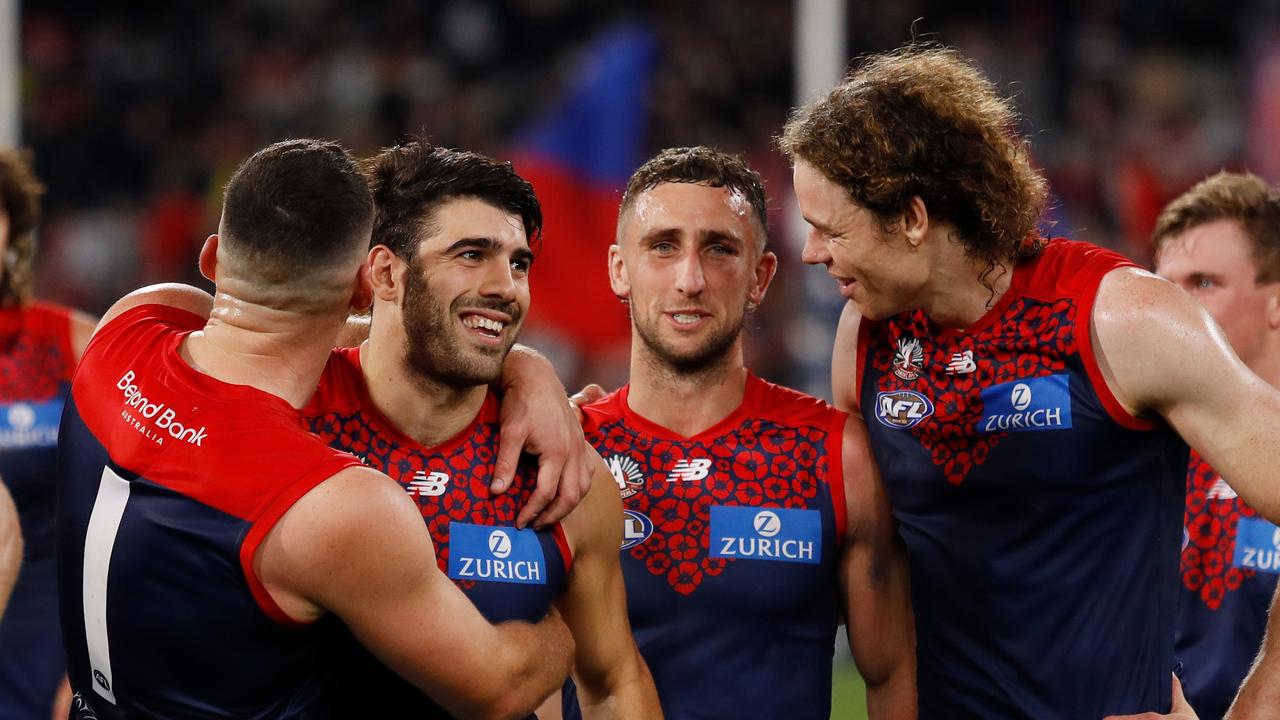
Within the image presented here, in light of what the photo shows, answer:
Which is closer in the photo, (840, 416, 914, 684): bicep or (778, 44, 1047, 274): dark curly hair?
(778, 44, 1047, 274): dark curly hair

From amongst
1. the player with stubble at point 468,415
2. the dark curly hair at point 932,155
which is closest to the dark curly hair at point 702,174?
the dark curly hair at point 932,155

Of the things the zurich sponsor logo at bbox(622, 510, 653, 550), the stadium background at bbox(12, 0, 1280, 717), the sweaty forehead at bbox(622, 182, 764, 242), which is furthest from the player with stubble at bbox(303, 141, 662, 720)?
the stadium background at bbox(12, 0, 1280, 717)

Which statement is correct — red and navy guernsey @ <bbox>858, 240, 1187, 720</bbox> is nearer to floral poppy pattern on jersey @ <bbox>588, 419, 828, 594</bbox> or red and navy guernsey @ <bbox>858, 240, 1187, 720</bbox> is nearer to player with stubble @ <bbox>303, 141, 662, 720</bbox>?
floral poppy pattern on jersey @ <bbox>588, 419, 828, 594</bbox>

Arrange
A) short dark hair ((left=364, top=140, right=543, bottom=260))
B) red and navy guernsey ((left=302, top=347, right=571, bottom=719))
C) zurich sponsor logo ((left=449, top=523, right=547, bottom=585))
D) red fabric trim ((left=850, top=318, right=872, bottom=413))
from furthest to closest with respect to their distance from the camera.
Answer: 1. red fabric trim ((left=850, top=318, right=872, bottom=413))
2. short dark hair ((left=364, top=140, right=543, bottom=260))
3. zurich sponsor logo ((left=449, top=523, right=547, bottom=585))
4. red and navy guernsey ((left=302, top=347, right=571, bottom=719))

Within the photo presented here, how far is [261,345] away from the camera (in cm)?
319

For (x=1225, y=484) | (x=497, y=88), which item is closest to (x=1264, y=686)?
(x=1225, y=484)

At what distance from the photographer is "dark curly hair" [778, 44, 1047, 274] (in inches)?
152

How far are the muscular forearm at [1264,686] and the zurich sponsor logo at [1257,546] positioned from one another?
2.96 feet

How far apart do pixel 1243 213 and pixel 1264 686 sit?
5.98ft

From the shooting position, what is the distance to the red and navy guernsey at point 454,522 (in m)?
3.55

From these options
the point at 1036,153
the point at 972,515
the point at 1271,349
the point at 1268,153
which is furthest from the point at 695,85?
the point at 972,515

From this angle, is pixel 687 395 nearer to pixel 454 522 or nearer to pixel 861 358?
pixel 861 358

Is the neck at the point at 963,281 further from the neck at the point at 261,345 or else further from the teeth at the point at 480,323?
the neck at the point at 261,345

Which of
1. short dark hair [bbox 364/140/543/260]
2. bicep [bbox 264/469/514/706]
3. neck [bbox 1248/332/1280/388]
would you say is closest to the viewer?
bicep [bbox 264/469/514/706]
